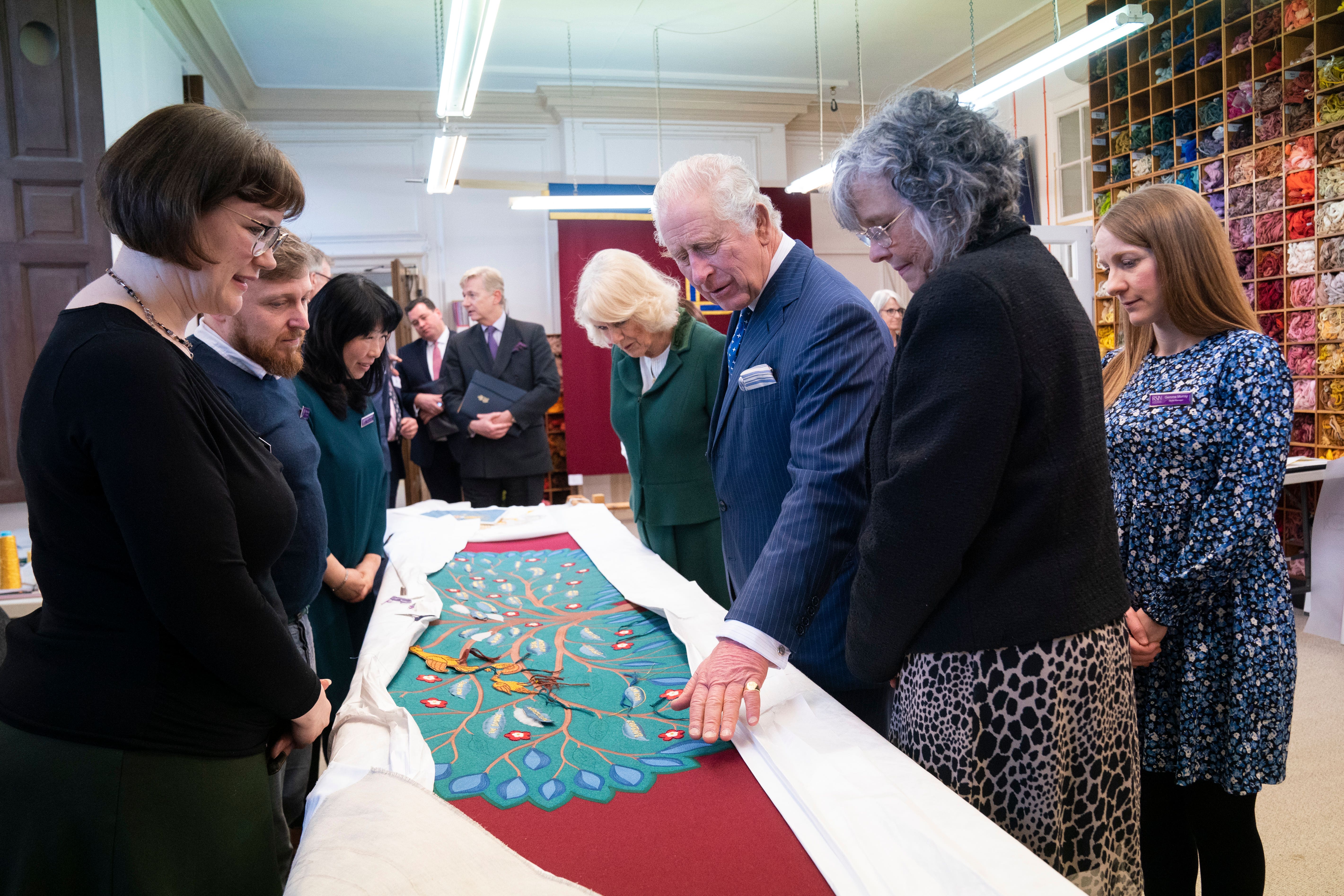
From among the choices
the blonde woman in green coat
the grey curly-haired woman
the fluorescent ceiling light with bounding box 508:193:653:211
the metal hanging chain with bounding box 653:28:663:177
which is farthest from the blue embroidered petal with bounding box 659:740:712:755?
the metal hanging chain with bounding box 653:28:663:177

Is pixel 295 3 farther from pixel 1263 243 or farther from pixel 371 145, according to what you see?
pixel 1263 243

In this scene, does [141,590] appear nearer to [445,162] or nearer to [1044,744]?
[1044,744]

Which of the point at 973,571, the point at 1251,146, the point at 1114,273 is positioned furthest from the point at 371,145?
the point at 973,571

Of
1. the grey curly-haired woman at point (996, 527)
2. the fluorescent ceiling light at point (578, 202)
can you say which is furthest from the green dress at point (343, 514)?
the fluorescent ceiling light at point (578, 202)

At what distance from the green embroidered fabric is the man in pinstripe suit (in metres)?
0.11

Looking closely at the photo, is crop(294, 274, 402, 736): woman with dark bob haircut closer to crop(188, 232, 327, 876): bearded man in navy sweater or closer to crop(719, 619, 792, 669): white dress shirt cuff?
crop(188, 232, 327, 876): bearded man in navy sweater

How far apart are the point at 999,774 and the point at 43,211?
165 inches

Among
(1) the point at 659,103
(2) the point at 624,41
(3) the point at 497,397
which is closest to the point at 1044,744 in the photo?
(3) the point at 497,397

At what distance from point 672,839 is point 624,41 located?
6.86 meters

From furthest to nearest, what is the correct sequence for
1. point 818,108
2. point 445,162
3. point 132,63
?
point 818,108
point 445,162
point 132,63

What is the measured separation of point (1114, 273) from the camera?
1.84 m

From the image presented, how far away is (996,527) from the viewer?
3.60 feet

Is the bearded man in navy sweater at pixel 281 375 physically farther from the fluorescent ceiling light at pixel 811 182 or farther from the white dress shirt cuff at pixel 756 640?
the fluorescent ceiling light at pixel 811 182

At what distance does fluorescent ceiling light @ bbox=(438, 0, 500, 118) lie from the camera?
3.36m
